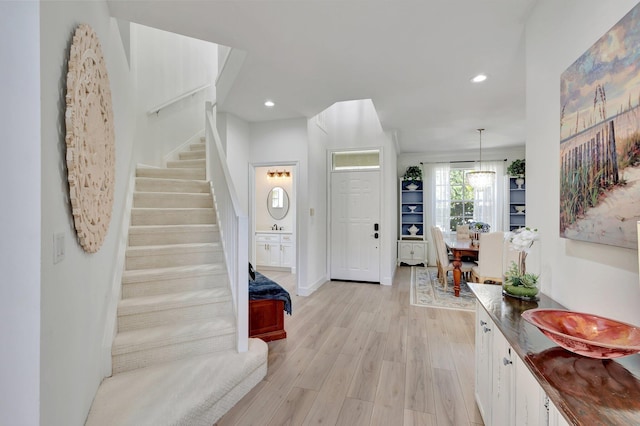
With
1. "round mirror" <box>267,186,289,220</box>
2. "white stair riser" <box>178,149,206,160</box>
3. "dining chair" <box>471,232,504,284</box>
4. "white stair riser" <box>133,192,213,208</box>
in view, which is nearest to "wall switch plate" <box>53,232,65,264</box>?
"white stair riser" <box>133,192,213,208</box>

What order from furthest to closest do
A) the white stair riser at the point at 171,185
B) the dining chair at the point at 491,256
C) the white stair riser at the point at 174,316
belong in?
1. the dining chair at the point at 491,256
2. the white stair riser at the point at 171,185
3. the white stair riser at the point at 174,316

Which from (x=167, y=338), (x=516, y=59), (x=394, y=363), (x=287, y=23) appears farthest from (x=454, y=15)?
(x=167, y=338)

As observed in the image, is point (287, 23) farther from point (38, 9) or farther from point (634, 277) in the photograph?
point (634, 277)

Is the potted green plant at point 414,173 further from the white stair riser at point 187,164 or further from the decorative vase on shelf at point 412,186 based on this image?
the white stair riser at point 187,164

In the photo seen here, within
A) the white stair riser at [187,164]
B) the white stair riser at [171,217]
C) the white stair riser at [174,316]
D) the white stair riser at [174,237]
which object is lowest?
the white stair riser at [174,316]

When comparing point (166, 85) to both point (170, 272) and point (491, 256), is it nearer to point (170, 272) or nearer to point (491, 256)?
point (170, 272)

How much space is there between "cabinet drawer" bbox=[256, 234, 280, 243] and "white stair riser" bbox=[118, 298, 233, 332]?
3.81 metres

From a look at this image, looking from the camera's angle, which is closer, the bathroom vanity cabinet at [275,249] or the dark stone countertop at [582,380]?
the dark stone countertop at [582,380]

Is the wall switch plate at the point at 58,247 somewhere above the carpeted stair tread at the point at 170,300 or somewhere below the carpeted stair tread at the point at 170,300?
above

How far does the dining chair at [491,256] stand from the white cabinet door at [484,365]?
2.42 meters

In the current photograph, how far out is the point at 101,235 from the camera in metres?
1.89

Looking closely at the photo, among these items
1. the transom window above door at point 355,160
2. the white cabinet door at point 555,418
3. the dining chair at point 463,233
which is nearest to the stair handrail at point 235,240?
the white cabinet door at point 555,418

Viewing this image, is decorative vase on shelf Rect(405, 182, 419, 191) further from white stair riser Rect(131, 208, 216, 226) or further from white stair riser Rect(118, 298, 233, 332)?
white stair riser Rect(118, 298, 233, 332)

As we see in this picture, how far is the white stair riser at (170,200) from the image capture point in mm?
3244
